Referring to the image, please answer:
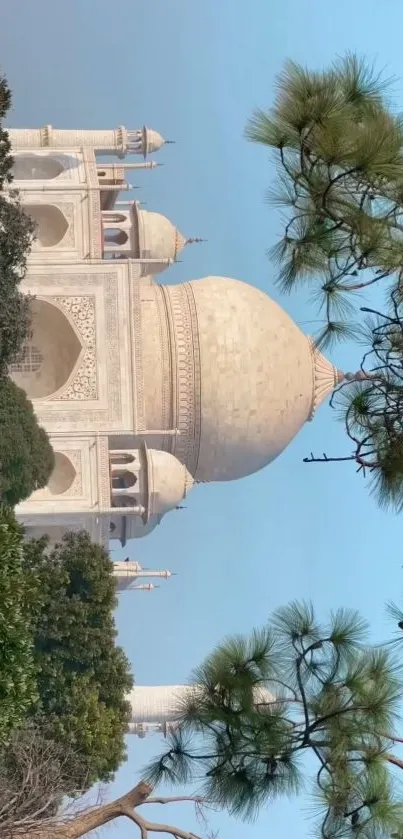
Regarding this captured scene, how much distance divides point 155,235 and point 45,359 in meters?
4.06

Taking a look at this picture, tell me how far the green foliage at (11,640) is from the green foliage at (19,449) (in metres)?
7.00

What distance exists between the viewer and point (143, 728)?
23.3m

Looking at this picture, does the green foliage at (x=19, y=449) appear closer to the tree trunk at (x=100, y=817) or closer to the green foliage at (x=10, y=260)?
the green foliage at (x=10, y=260)

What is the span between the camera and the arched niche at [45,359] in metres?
20.2

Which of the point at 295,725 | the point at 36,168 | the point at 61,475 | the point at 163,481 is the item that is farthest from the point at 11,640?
the point at 36,168

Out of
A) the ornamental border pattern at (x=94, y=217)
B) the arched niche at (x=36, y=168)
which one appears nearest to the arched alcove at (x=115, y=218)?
the ornamental border pattern at (x=94, y=217)

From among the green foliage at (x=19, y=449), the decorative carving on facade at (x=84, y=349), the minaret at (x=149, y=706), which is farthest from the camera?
the minaret at (x=149, y=706)

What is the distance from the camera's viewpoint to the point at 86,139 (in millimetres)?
21875

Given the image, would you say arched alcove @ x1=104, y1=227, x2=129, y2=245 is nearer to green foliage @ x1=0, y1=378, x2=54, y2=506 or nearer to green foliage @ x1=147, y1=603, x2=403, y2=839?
green foliage @ x1=0, y1=378, x2=54, y2=506

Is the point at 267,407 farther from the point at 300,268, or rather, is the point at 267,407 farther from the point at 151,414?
the point at 300,268

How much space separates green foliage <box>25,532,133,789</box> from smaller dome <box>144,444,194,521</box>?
2039mm

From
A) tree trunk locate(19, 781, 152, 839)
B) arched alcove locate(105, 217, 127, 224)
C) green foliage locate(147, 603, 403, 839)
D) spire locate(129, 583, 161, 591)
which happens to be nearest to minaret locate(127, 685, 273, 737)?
spire locate(129, 583, 161, 591)

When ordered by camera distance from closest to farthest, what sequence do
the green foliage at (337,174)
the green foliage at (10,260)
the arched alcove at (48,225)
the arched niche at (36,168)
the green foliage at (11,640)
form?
the green foliage at (337,174)
the green foliage at (11,640)
the green foliage at (10,260)
the arched alcove at (48,225)
the arched niche at (36,168)

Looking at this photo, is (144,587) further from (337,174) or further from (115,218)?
(337,174)
